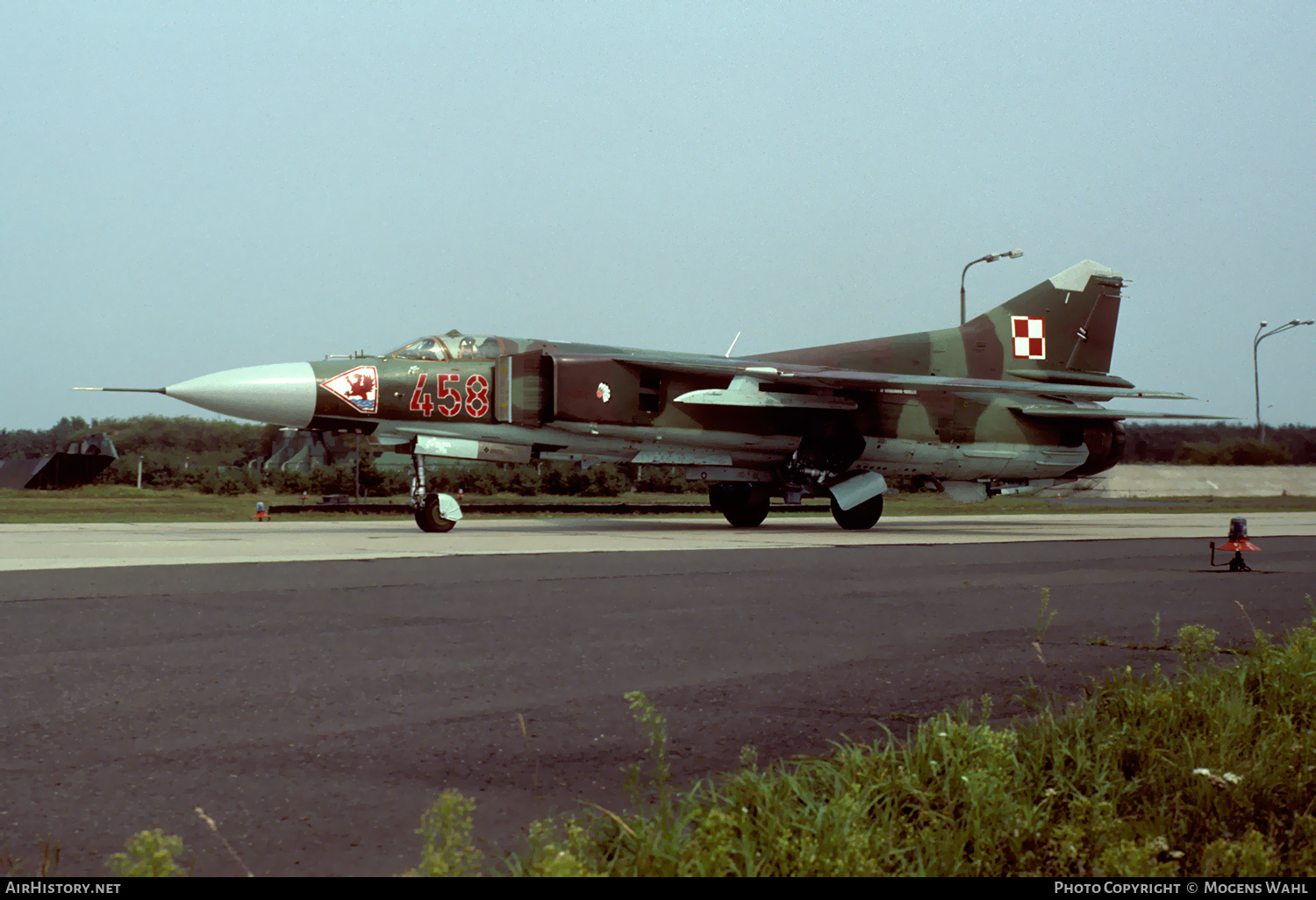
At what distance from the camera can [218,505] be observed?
23500 mm

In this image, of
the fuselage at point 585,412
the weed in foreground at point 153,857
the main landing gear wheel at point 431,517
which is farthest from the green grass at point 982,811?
the fuselage at point 585,412

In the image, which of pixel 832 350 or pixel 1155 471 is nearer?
pixel 832 350

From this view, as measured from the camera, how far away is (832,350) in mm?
19016

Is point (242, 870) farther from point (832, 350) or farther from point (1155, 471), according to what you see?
point (1155, 471)

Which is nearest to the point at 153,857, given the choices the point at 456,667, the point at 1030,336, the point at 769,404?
the point at 456,667

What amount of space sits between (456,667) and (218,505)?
67.5 feet

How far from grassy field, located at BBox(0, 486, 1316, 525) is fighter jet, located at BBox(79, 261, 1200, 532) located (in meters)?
5.44

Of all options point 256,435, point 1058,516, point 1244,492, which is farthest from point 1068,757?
point 1244,492

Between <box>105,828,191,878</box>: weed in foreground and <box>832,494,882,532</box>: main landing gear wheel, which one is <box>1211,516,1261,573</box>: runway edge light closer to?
<box>832,494,882,532</box>: main landing gear wheel

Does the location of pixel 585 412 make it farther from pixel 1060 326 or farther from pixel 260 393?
pixel 1060 326

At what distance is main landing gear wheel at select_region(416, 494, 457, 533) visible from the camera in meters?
15.1

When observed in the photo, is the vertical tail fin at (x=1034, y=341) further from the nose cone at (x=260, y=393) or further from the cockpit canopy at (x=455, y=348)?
the nose cone at (x=260, y=393)

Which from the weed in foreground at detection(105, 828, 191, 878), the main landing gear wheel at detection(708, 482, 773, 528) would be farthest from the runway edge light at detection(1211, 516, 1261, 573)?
the weed in foreground at detection(105, 828, 191, 878)
